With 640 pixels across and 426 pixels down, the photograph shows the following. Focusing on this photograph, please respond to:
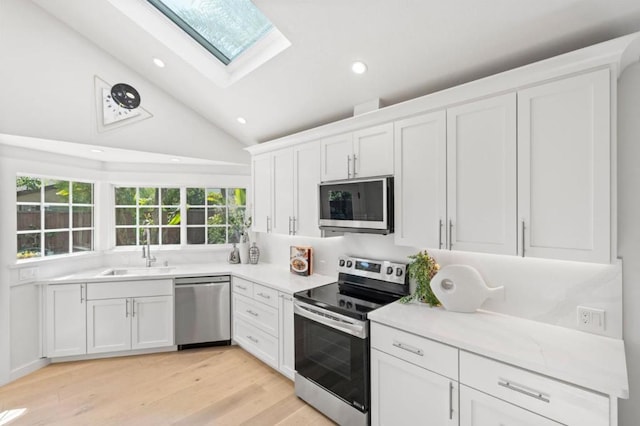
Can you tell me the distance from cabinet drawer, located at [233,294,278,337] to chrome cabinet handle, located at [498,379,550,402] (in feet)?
6.23

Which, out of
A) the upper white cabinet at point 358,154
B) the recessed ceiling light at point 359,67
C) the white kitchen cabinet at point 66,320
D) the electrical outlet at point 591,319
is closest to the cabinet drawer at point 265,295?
the upper white cabinet at point 358,154

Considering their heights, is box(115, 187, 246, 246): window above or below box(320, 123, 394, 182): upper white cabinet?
below

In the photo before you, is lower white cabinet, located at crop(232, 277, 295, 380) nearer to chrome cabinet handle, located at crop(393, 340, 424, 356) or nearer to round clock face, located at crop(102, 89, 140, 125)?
chrome cabinet handle, located at crop(393, 340, 424, 356)

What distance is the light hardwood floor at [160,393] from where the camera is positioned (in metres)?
2.35

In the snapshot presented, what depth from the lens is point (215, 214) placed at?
4.28m

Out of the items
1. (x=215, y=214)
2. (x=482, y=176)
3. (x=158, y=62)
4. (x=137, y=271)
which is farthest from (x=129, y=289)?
(x=482, y=176)

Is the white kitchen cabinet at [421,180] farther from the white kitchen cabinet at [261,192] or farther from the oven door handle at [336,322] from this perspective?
the white kitchen cabinet at [261,192]

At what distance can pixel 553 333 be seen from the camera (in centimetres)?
170

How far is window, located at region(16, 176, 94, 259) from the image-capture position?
3.12m

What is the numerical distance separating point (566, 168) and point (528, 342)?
93 centimetres

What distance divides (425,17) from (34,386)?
438 cm

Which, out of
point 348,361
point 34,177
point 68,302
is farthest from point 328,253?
point 34,177

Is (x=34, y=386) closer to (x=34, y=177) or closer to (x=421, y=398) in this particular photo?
(x=34, y=177)

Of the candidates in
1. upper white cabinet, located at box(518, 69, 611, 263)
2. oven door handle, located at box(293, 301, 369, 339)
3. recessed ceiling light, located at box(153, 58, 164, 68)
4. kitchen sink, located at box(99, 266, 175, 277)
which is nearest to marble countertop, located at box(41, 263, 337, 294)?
kitchen sink, located at box(99, 266, 175, 277)
